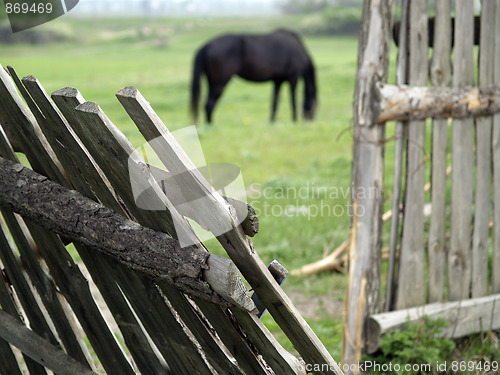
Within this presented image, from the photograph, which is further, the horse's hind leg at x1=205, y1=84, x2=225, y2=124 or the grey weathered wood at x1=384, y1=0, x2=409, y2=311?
the horse's hind leg at x1=205, y1=84, x2=225, y2=124

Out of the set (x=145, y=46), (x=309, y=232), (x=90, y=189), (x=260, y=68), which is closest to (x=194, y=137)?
(x=90, y=189)

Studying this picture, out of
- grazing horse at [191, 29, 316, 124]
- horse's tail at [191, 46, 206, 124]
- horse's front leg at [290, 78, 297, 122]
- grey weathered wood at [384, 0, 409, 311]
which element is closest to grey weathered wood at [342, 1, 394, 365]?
grey weathered wood at [384, 0, 409, 311]

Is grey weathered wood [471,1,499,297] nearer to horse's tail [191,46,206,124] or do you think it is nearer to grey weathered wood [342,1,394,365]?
grey weathered wood [342,1,394,365]

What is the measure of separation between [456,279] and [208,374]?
1999 millimetres

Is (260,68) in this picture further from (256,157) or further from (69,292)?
(69,292)

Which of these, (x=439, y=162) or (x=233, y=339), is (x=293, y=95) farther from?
(x=233, y=339)

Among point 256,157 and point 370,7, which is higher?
point 370,7

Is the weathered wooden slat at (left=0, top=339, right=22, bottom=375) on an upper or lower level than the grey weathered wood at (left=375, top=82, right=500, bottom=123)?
lower

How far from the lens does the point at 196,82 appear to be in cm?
1247

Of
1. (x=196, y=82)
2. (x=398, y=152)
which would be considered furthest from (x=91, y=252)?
(x=196, y=82)

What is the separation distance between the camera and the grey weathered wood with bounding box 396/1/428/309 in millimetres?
3047

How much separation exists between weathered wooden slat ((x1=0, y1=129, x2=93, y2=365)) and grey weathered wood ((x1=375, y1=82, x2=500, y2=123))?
1697mm

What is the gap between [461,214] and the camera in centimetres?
330

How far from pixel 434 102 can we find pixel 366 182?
528mm
